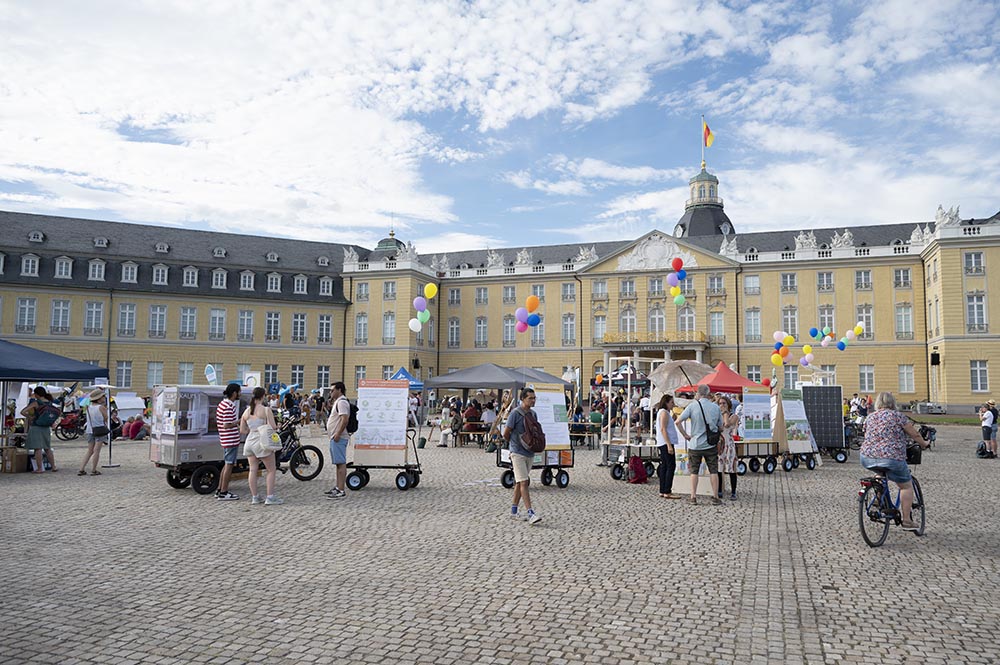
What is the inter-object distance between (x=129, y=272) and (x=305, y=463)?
144ft

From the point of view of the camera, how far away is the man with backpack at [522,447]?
9.73m

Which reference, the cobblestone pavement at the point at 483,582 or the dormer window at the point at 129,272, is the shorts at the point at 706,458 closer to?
the cobblestone pavement at the point at 483,582

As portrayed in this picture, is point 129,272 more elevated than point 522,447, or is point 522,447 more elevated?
point 129,272

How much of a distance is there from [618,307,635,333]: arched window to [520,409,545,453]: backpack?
4484 cm

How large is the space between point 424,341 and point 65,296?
24.5 metres

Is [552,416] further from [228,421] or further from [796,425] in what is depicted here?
[796,425]

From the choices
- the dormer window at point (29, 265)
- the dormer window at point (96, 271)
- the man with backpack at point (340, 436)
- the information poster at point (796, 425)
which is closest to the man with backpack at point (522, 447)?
the man with backpack at point (340, 436)

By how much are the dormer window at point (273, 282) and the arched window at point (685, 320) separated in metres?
29.2

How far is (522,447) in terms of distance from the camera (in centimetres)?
980

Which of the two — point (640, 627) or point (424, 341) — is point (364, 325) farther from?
point (640, 627)

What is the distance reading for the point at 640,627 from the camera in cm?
559

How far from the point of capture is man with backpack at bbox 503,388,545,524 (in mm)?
Result: 9734

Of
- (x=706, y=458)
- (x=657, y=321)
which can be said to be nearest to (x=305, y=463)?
(x=706, y=458)

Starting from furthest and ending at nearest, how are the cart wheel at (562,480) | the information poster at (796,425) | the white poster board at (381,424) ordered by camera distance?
the information poster at (796,425)
the cart wheel at (562,480)
the white poster board at (381,424)
